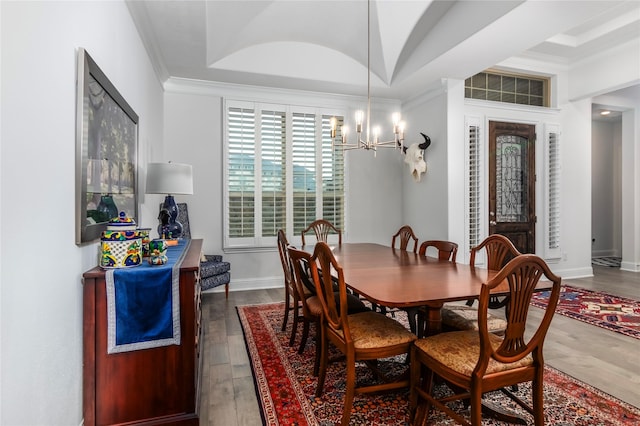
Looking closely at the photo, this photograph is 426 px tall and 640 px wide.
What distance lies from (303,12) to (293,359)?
365 centimetres

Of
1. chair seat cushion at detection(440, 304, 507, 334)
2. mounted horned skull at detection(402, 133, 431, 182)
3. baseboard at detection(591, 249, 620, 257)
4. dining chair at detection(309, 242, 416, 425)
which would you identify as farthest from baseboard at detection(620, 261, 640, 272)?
dining chair at detection(309, 242, 416, 425)

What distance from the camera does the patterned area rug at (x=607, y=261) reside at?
277 inches

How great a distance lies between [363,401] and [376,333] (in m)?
0.51

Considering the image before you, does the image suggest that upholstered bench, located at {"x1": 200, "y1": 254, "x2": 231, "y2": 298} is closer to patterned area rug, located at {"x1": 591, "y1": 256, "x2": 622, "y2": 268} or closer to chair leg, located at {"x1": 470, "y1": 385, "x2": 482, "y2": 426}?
chair leg, located at {"x1": 470, "y1": 385, "x2": 482, "y2": 426}

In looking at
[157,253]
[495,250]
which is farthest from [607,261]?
[157,253]

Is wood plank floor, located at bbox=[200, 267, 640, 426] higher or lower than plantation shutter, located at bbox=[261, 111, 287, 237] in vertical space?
lower

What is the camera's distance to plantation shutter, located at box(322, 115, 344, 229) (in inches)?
214

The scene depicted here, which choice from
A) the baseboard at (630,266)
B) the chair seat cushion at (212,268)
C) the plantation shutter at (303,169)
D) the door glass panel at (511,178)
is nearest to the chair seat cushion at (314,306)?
the chair seat cushion at (212,268)

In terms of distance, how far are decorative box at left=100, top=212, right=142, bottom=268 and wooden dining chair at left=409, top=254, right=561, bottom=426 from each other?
162 centimetres

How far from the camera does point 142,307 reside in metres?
1.86

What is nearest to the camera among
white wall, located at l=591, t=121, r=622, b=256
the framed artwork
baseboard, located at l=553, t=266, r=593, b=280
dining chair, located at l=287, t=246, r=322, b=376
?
the framed artwork

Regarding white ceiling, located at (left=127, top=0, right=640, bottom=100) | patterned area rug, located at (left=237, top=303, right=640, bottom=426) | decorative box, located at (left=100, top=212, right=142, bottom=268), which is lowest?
patterned area rug, located at (left=237, top=303, right=640, bottom=426)

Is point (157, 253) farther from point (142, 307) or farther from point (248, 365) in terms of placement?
point (248, 365)

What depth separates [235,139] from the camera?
5008mm
